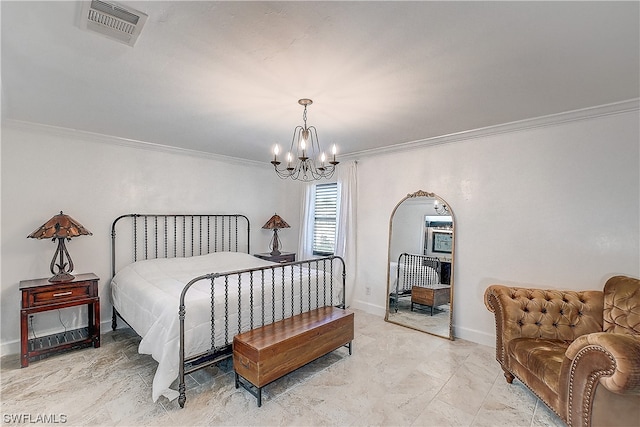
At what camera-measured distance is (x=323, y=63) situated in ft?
6.34

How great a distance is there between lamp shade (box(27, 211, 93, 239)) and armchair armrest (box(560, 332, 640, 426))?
4.41 m

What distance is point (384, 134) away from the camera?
11.9ft

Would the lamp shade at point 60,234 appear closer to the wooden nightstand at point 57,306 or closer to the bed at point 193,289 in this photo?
the wooden nightstand at point 57,306

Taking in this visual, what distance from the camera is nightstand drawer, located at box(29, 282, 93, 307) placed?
292 centimetres

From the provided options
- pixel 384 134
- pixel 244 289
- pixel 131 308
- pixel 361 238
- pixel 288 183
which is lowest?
pixel 131 308

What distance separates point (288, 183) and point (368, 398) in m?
4.19

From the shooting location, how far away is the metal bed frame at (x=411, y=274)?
3893 mm

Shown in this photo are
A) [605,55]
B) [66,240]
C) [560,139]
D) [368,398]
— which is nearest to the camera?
[605,55]

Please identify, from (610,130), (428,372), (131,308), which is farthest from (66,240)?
(610,130)

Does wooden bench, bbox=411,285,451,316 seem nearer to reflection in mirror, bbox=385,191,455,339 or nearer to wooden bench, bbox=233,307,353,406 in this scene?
reflection in mirror, bbox=385,191,455,339

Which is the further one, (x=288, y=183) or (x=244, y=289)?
(x=288, y=183)

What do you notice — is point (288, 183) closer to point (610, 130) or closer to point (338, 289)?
point (338, 289)

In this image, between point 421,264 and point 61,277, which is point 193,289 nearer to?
point 61,277

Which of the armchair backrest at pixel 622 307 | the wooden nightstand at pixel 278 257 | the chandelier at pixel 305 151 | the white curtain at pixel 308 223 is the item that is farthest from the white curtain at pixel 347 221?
the armchair backrest at pixel 622 307
